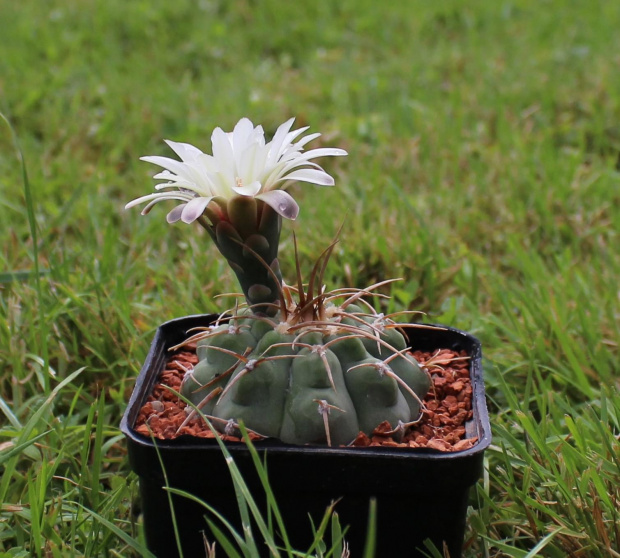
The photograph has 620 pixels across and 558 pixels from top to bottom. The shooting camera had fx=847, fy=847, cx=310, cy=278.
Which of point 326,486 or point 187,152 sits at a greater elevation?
point 187,152

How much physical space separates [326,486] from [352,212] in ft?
4.97

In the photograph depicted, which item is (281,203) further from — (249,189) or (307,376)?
(307,376)

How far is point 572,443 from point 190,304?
934 mm

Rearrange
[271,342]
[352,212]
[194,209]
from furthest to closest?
[352,212] → [271,342] → [194,209]

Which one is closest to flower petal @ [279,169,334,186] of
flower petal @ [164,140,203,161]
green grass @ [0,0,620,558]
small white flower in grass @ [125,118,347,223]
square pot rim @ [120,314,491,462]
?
small white flower in grass @ [125,118,347,223]

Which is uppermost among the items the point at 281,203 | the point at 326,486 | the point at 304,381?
the point at 281,203

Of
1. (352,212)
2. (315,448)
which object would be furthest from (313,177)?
(352,212)

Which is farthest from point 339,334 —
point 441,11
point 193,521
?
point 441,11

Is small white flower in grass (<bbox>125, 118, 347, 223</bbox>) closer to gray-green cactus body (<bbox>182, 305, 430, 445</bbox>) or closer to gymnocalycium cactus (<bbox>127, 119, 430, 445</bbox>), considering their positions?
gymnocalycium cactus (<bbox>127, 119, 430, 445</bbox>)

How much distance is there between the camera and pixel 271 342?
4.10 feet

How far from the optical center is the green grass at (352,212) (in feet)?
4.79

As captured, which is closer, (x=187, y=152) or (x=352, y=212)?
(x=187, y=152)

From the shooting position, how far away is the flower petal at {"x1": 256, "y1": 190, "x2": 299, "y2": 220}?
114 centimetres

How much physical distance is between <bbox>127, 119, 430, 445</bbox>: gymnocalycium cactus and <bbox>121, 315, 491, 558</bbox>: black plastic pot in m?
0.05
